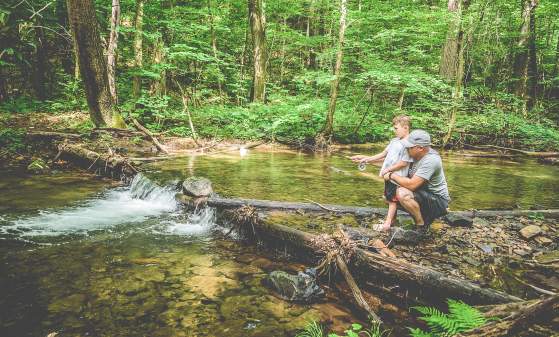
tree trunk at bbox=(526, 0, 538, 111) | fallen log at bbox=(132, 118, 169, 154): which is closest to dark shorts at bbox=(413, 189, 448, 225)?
fallen log at bbox=(132, 118, 169, 154)

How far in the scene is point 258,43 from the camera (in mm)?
17250

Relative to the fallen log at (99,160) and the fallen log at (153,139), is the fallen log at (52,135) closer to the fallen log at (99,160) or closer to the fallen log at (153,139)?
the fallen log at (99,160)

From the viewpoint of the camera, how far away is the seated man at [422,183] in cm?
519

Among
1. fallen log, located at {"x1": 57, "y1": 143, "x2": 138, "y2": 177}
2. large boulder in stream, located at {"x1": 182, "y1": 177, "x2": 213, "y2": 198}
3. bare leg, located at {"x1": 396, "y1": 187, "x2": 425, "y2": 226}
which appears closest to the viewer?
bare leg, located at {"x1": 396, "y1": 187, "x2": 425, "y2": 226}

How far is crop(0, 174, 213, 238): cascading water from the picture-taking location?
20.0 feet

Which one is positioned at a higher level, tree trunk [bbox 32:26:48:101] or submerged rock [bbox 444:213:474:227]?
tree trunk [bbox 32:26:48:101]

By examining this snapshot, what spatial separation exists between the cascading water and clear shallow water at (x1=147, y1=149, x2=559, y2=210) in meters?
0.90

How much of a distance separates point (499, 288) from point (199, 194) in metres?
5.33

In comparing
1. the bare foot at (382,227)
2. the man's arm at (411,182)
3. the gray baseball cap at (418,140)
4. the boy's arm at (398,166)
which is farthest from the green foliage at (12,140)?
the gray baseball cap at (418,140)

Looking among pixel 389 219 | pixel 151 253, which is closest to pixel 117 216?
pixel 151 253

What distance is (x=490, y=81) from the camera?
21891 mm

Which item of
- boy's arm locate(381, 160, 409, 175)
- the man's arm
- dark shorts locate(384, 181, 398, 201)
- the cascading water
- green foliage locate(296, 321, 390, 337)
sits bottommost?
green foliage locate(296, 321, 390, 337)

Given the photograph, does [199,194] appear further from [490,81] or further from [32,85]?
[490,81]

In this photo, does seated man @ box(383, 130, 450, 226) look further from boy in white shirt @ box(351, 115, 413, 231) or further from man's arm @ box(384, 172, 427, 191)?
boy in white shirt @ box(351, 115, 413, 231)
